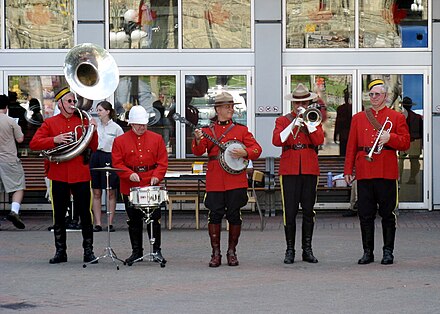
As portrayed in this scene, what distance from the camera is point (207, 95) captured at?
1820 cm

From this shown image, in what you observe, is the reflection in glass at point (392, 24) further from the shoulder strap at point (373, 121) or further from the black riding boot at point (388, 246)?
the black riding boot at point (388, 246)

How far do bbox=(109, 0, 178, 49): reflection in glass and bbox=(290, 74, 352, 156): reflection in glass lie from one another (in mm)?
2238

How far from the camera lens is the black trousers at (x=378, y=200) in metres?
12.1

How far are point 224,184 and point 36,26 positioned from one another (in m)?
7.71

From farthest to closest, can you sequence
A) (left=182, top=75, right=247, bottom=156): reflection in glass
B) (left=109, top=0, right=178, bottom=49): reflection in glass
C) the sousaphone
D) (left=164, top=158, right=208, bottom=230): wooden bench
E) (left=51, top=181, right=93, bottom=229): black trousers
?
1. (left=109, top=0, right=178, bottom=49): reflection in glass
2. (left=182, top=75, right=247, bottom=156): reflection in glass
3. (left=164, top=158, right=208, bottom=230): wooden bench
4. (left=51, top=181, right=93, bottom=229): black trousers
5. the sousaphone

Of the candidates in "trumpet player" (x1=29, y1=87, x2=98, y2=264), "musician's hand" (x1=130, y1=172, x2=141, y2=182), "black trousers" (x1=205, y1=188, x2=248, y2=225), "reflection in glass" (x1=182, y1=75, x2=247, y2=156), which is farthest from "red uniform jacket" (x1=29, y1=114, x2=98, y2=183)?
"reflection in glass" (x1=182, y1=75, x2=247, y2=156)

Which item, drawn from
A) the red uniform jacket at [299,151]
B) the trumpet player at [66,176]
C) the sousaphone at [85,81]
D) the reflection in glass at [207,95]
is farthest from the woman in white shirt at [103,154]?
the red uniform jacket at [299,151]

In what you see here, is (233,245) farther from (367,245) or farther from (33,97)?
(33,97)

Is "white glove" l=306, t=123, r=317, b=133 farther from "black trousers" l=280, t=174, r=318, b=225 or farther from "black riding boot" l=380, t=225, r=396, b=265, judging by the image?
"black riding boot" l=380, t=225, r=396, b=265

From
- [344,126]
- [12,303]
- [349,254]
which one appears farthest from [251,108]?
[12,303]

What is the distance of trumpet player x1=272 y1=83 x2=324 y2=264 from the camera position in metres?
12.0

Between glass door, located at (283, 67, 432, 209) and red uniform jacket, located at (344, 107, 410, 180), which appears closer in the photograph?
red uniform jacket, located at (344, 107, 410, 180)

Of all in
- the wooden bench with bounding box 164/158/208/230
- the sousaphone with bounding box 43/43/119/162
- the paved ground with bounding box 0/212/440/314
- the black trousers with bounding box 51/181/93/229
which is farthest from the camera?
the wooden bench with bounding box 164/158/208/230

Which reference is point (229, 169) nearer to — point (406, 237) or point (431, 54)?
point (406, 237)
